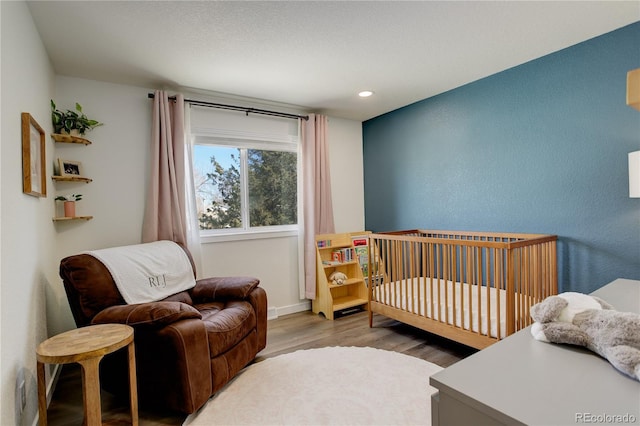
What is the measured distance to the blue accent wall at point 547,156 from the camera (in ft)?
7.22

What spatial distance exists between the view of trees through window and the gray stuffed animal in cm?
292

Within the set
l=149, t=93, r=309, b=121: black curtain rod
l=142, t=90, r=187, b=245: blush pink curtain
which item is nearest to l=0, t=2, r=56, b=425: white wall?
l=142, t=90, r=187, b=245: blush pink curtain

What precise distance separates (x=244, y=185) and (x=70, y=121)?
1559 millimetres

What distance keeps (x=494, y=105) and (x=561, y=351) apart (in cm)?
256

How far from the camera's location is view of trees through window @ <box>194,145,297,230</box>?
3305 millimetres

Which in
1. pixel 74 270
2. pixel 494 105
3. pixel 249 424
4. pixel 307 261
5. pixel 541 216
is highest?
pixel 494 105

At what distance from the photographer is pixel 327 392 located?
2049mm

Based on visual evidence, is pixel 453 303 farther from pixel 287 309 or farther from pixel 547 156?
pixel 287 309

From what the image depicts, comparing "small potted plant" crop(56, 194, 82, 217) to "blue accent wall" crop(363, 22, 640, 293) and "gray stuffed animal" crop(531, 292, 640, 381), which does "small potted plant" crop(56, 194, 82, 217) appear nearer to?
"gray stuffed animal" crop(531, 292, 640, 381)

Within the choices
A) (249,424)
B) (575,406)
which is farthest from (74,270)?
(575,406)

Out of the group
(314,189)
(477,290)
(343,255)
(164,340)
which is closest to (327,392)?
(164,340)

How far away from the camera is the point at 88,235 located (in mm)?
2701

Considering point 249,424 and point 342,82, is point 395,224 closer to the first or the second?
point 342,82

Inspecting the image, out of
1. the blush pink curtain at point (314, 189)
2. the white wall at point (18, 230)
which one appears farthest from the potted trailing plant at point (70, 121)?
the blush pink curtain at point (314, 189)
